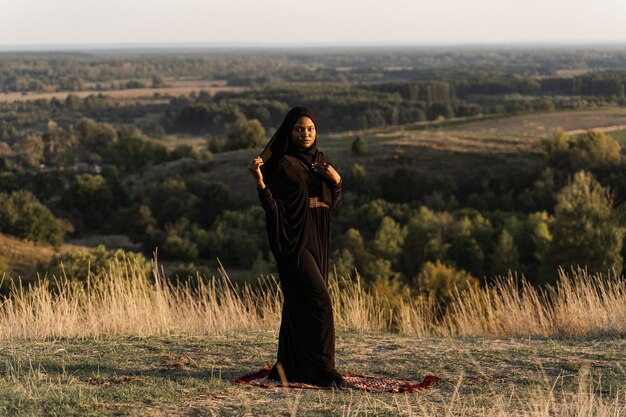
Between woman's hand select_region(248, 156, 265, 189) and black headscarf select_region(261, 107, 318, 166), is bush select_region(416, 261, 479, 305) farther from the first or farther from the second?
woman's hand select_region(248, 156, 265, 189)

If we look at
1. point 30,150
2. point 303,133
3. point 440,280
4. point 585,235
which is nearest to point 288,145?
point 303,133

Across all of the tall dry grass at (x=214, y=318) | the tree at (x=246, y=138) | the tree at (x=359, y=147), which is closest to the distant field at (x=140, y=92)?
the tree at (x=246, y=138)

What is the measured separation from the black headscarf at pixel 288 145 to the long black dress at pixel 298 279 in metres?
0.05

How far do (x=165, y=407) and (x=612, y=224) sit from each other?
29459 mm

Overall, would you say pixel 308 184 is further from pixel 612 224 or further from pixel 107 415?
pixel 612 224

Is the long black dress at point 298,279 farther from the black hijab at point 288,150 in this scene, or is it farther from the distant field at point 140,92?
the distant field at point 140,92

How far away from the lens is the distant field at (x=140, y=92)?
72.9 meters

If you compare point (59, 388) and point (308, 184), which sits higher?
point (308, 184)

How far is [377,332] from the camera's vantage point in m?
8.88

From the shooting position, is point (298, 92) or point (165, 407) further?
point (298, 92)

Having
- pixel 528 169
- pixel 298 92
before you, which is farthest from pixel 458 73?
pixel 528 169

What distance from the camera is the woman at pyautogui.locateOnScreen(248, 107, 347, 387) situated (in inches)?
249

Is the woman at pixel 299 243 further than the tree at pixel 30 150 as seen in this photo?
No

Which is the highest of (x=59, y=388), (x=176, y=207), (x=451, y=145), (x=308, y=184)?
(x=308, y=184)
